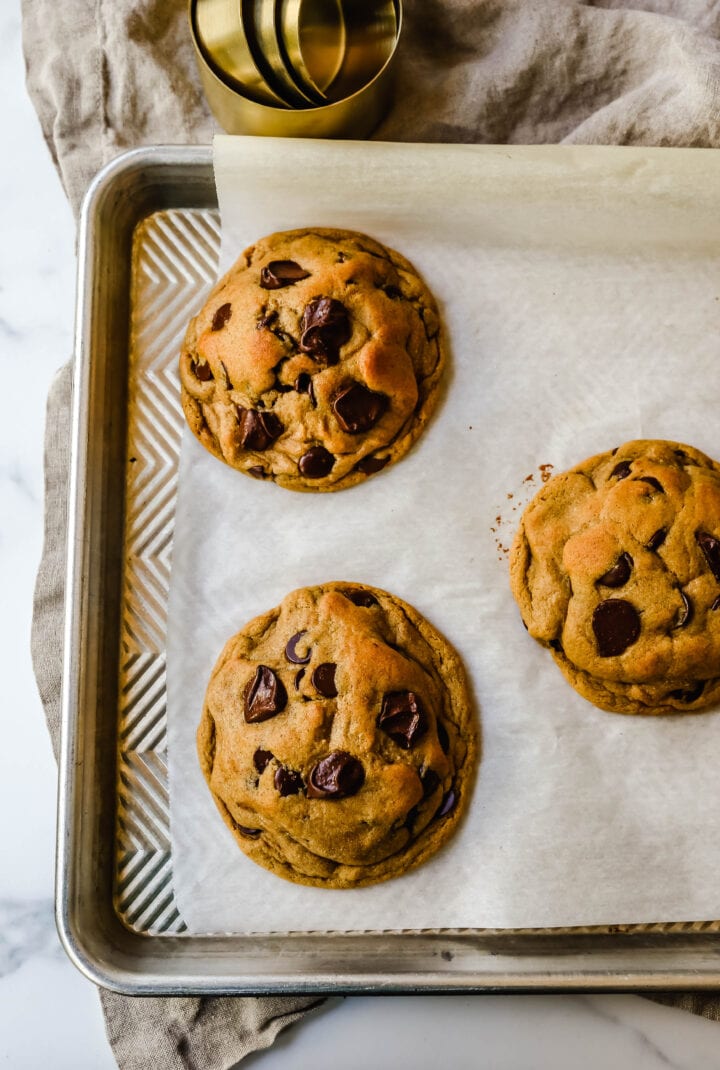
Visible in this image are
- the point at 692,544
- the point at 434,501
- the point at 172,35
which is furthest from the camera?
the point at 172,35

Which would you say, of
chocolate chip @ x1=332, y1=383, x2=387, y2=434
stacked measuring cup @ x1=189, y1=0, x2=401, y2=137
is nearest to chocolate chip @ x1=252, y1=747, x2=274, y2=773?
chocolate chip @ x1=332, y1=383, x2=387, y2=434

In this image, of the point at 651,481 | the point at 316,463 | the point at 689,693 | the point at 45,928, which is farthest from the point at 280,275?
the point at 45,928

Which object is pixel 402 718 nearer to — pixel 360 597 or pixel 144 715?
pixel 360 597

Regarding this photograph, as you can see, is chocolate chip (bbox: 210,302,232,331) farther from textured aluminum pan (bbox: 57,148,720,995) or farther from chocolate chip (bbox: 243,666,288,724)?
chocolate chip (bbox: 243,666,288,724)

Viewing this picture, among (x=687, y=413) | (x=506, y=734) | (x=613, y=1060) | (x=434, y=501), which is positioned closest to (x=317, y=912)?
(x=506, y=734)

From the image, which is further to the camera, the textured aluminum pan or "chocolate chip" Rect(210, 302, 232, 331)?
"chocolate chip" Rect(210, 302, 232, 331)

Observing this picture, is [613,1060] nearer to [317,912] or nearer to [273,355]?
[317,912]

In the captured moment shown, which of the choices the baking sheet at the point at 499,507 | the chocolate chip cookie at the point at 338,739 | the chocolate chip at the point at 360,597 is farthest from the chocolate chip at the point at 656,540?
the chocolate chip at the point at 360,597
